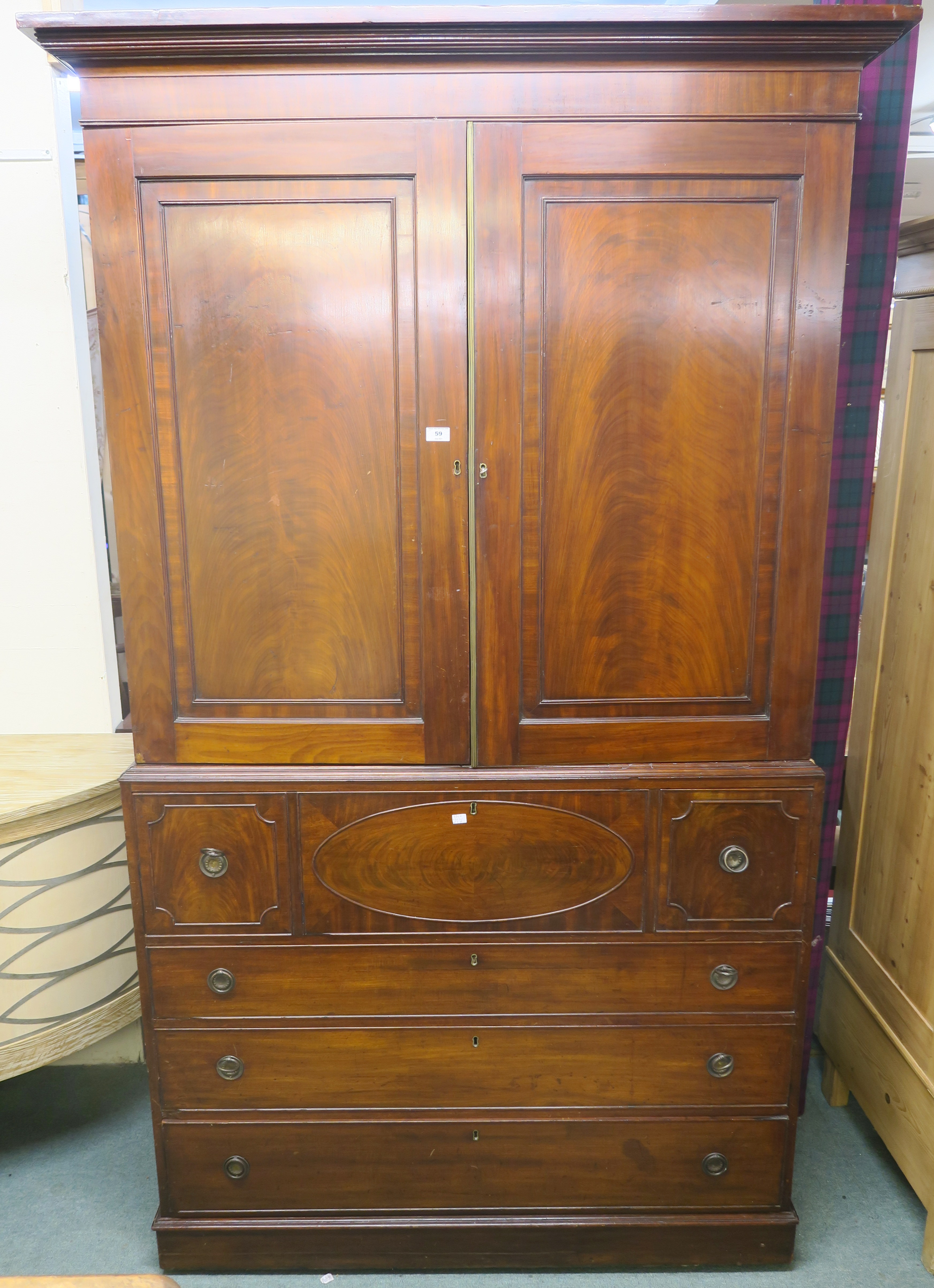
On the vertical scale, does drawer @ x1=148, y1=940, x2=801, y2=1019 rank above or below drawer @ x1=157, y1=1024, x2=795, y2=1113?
above

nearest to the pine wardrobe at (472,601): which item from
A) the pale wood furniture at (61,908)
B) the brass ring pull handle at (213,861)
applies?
the brass ring pull handle at (213,861)

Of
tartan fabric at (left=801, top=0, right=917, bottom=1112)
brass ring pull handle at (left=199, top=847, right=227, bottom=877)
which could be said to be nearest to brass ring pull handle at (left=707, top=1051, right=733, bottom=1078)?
tartan fabric at (left=801, top=0, right=917, bottom=1112)

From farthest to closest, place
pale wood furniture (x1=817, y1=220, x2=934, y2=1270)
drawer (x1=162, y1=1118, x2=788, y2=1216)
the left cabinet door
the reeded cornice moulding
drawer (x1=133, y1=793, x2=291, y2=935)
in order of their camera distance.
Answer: pale wood furniture (x1=817, y1=220, x2=934, y2=1270)
drawer (x1=162, y1=1118, x2=788, y2=1216)
drawer (x1=133, y1=793, x2=291, y2=935)
the left cabinet door
the reeded cornice moulding

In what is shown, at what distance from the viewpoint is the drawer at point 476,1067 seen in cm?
189

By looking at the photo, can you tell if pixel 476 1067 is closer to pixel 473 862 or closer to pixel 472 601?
pixel 473 862

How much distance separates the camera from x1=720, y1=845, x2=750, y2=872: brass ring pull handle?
5.99 ft

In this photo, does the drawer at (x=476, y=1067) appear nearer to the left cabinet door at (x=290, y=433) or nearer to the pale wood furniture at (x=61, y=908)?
the pale wood furniture at (x=61, y=908)

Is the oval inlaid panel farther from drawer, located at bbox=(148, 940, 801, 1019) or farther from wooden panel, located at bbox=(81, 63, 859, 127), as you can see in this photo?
wooden panel, located at bbox=(81, 63, 859, 127)

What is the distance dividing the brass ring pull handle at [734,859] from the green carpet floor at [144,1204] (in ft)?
2.87

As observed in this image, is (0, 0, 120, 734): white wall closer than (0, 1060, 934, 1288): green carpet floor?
No

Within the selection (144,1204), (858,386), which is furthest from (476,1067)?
(858,386)

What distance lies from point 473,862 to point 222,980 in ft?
1.81

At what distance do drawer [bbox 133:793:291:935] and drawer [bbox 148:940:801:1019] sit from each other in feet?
0.19

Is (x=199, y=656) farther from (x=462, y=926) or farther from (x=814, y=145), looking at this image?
(x=814, y=145)
